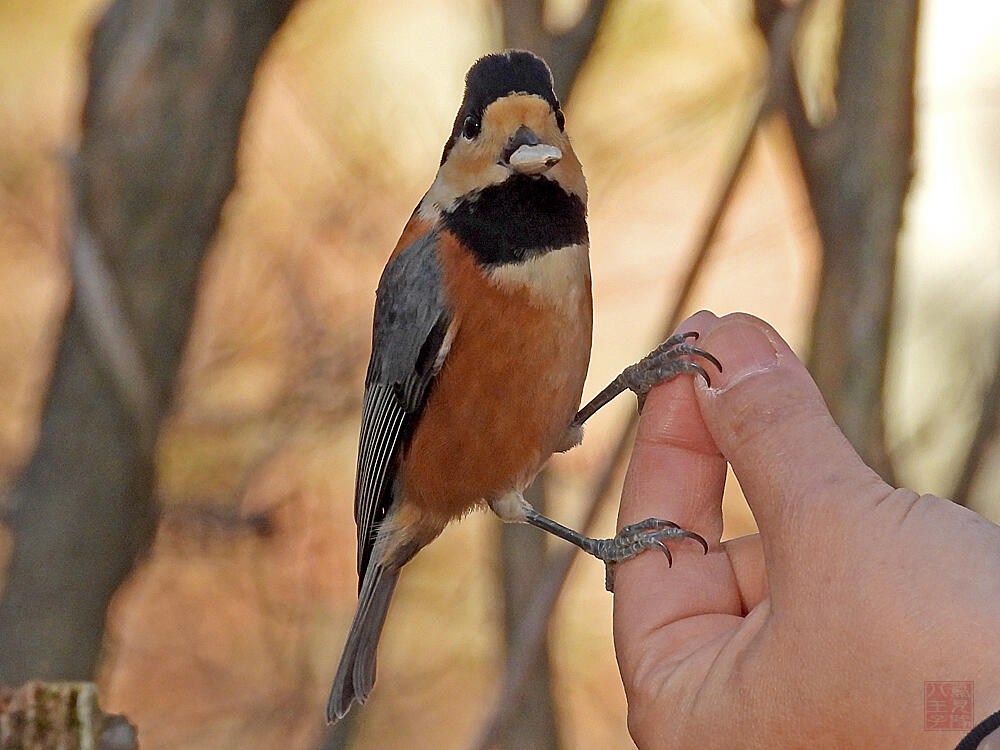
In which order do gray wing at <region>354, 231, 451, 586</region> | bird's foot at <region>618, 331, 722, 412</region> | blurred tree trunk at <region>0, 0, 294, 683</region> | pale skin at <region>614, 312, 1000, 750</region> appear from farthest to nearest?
blurred tree trunk at <region>0, 0, 294, 683</region>, gray wing at <region>354, 231, 451, 586</region>, bird's foot at <region>618, 331, 722, 412</region>, pale skin at <region>614, 312, 1000, 750</region>

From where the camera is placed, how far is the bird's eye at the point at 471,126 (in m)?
2.16

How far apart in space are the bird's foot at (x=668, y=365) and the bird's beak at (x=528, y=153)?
0.39 metres

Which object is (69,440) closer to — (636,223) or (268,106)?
(268,106)

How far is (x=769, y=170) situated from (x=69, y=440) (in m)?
2.46

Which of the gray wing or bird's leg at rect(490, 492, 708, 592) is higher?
the gray wing

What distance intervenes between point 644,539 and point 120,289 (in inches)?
77.4

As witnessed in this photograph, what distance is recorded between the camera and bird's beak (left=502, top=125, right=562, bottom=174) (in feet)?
6.49

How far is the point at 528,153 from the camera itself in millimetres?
2010

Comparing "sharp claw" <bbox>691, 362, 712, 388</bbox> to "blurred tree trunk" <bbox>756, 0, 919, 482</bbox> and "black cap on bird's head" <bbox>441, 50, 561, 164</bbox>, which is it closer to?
"black cap on bird's head" <bbox>441, 50, 561, 164</bbox>

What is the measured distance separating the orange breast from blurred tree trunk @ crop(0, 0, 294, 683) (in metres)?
1.39

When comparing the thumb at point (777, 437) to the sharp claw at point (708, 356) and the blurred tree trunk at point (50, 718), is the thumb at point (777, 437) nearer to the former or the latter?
the sharp claw at point (708, 356)

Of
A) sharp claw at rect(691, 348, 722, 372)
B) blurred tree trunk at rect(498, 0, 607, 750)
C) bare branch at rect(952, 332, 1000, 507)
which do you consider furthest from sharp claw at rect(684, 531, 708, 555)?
bare branch at rect(952, 332, 1000, 507)

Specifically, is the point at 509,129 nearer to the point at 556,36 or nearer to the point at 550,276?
the point at 550,276

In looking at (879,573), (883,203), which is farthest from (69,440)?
(879,573)
